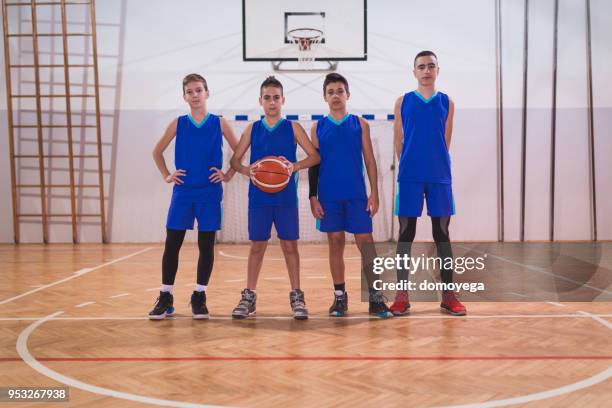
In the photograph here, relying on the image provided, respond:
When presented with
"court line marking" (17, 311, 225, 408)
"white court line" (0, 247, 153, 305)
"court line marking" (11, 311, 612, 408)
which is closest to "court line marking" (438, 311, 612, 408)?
"court line marking" (11, 311, 612, 408)

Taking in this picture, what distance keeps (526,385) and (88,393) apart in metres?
1.53

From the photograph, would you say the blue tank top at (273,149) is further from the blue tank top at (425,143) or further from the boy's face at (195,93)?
the blue tank top at (425,143)

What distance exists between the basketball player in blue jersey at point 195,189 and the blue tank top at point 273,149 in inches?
7.4

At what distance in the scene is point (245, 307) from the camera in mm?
3066

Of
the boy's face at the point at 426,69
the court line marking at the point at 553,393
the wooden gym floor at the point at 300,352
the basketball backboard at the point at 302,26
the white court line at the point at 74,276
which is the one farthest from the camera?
the basketball backboard at the point at 302,26

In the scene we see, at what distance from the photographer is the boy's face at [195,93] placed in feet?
10.1

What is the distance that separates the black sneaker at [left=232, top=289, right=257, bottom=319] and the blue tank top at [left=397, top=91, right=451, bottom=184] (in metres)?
1.10

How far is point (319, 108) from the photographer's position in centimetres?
811

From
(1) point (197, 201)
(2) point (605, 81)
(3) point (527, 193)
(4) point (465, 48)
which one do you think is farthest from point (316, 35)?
(1) point (197, 201)

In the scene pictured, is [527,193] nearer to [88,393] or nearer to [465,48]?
[465,48]

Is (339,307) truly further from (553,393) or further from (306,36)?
(306,36)

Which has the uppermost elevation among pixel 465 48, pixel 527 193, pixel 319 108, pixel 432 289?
pixel 465 48

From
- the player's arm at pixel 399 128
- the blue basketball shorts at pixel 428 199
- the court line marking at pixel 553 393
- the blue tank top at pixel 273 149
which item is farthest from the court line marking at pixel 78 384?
the player's arm at pixel 399 128

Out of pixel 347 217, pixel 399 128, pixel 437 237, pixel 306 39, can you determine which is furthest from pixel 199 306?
pixel 306 39
